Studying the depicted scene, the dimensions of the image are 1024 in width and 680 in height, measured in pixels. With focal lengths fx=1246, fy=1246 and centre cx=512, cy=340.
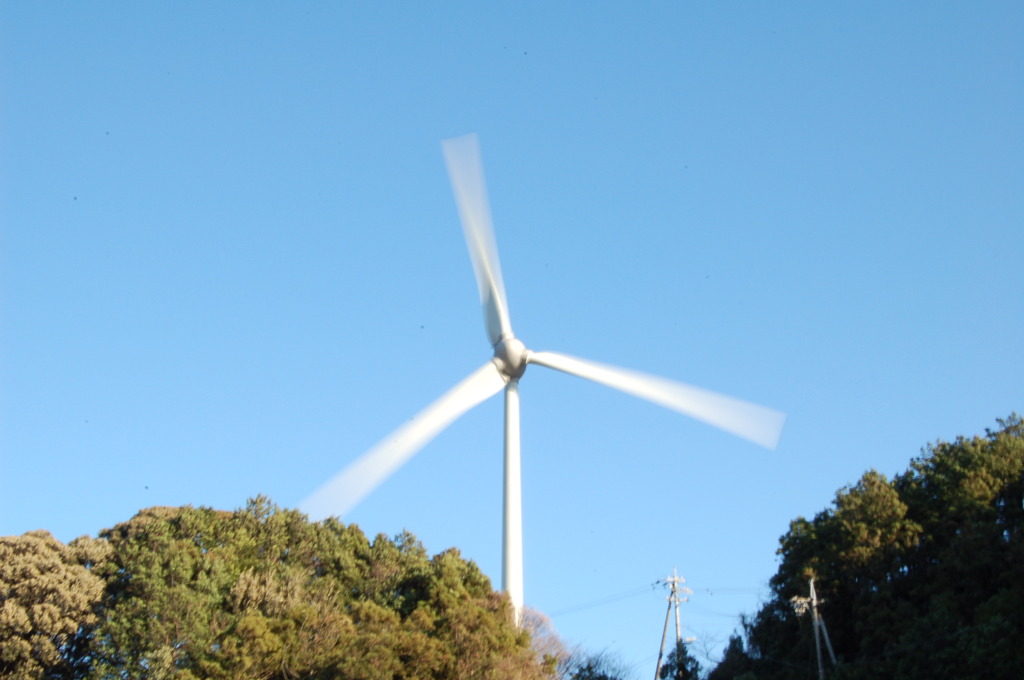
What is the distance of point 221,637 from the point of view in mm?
43031

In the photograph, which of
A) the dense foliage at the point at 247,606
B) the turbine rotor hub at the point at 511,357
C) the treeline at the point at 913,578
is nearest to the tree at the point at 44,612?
the dense foliage at the point at 247,606

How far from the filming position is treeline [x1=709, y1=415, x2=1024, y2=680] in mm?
44406

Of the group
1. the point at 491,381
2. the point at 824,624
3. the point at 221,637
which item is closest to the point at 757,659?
the point at 824,624

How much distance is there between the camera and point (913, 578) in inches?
2024

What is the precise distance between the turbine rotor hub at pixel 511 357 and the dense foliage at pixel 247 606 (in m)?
8.28

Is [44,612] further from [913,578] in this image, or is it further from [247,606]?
[913,578]

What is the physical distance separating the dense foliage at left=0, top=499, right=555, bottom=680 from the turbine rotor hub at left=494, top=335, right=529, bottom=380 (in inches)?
326

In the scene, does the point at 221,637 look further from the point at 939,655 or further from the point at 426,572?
the point at 939,655

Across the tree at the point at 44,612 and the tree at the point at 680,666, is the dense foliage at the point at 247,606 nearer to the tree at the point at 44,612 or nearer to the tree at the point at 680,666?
the tree at the point at 44,612

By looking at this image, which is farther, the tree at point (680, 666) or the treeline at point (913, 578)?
the tree at point (680, 666)

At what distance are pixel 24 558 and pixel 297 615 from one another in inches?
563

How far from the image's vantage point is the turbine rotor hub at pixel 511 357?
43.9m

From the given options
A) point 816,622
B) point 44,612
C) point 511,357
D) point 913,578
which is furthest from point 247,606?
point 913,578

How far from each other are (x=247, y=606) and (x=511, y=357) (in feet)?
47.7
